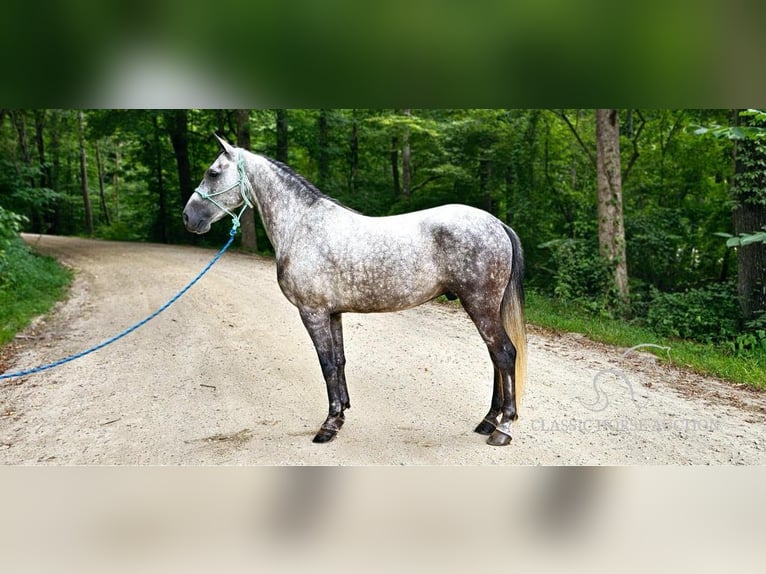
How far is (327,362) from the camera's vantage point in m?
3.42

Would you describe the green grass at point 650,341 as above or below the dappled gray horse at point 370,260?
below

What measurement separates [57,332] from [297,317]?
265 centimetres

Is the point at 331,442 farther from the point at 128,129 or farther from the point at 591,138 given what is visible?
the point at 128,129

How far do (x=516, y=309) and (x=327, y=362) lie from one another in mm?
1314

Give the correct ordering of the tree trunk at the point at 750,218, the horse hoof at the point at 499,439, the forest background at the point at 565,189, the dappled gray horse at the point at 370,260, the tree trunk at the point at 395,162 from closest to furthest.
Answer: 1. the dappled gray horse at the point at 370,260
2. the horse hoof at the point at 499,439
3. the tree trunk at the point at 750,218
4. the forest background at the point at 565,189
5. the tree trunk at the point at 395,162

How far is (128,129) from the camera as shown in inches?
453

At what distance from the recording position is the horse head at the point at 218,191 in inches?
135

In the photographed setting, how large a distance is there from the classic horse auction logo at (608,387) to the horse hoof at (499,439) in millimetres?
1014

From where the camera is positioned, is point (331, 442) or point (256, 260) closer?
point (331, 442)

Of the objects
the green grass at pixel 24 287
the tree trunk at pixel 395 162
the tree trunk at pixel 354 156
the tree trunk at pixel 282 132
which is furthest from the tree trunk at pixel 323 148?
the green grass at pixel 24 287

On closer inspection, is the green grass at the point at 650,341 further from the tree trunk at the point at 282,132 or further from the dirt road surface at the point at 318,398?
the tree trunk at the point at 282,132

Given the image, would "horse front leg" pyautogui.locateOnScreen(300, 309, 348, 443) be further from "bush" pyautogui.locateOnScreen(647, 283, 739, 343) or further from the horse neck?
"bush" pyautogui.locateOnScreen(647, 283, 739, 343)

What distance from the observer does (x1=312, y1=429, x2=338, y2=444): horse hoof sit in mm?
3355
